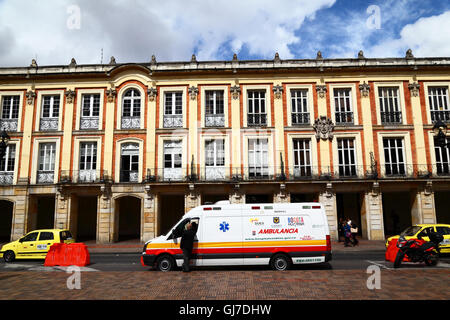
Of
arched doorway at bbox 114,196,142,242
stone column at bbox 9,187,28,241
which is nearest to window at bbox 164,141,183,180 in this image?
arched doorway at bbox 114,196,142,242

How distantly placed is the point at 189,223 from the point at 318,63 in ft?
55.8

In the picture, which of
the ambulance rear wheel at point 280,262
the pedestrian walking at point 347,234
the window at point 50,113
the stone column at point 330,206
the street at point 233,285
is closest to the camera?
the street at point 233,285

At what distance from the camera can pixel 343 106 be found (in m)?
22.6

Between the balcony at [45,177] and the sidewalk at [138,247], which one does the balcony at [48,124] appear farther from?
the sidewalk at [138,247]

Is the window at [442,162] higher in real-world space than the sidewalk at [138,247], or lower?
higher

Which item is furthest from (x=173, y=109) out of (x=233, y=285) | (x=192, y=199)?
(x=233, y=285)

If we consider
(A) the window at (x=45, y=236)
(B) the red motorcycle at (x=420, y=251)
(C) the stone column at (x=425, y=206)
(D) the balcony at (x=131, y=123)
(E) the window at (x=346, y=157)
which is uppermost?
(D) the balcony at (x=131, y=123)

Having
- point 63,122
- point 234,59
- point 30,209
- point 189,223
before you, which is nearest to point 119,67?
point 63,122

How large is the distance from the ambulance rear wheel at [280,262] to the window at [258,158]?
37.1ft

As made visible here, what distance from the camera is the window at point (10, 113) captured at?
2284cm

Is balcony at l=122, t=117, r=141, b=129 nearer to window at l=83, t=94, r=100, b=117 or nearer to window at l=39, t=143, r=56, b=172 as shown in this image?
window at l=83, t=94, r=100, b=117

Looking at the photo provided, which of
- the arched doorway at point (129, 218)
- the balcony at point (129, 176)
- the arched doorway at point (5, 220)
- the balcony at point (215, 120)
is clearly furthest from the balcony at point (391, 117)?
the arched doorway at point (5, 220)
